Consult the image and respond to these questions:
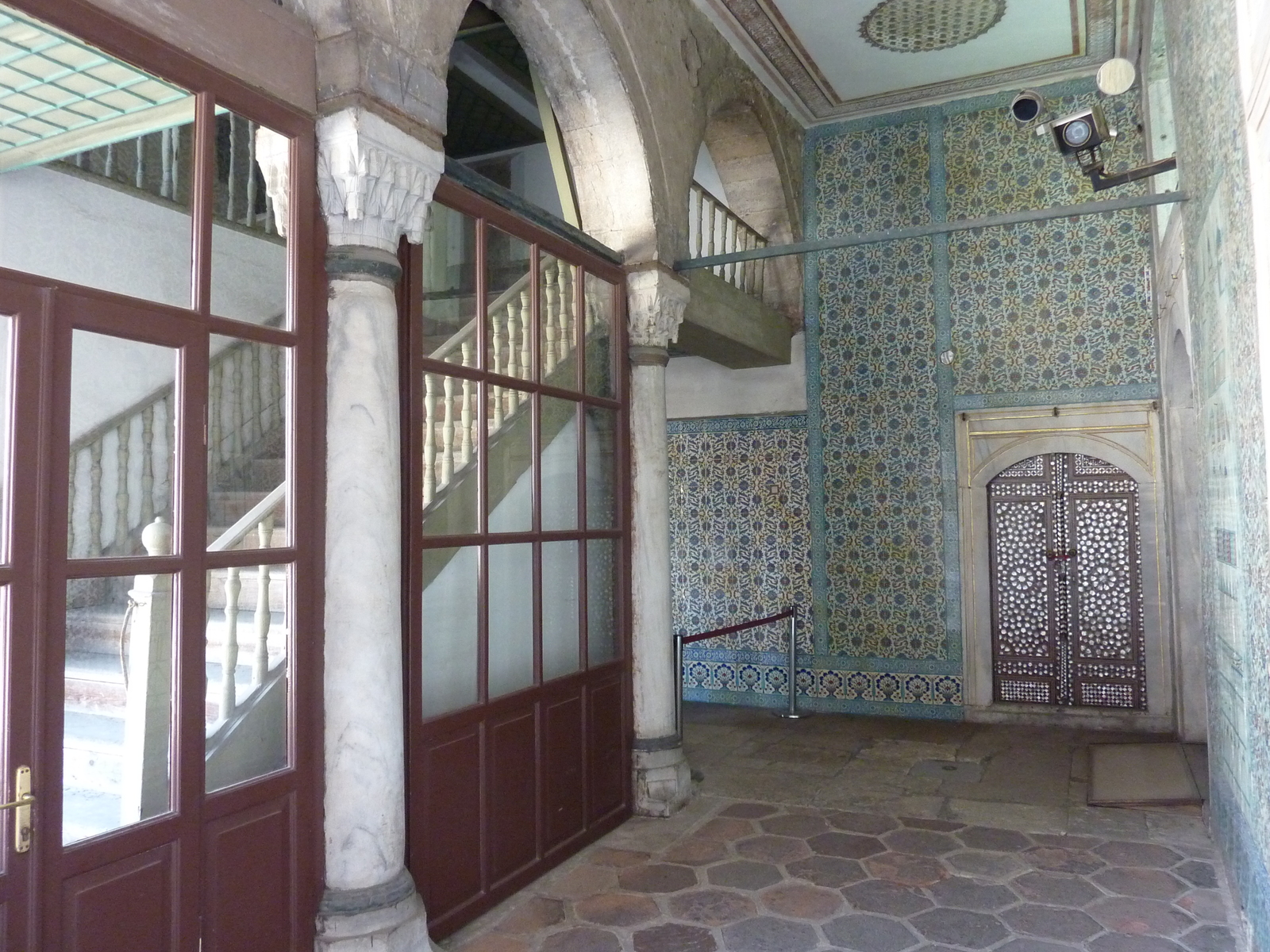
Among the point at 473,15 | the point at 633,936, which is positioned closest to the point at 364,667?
the point at 633,936

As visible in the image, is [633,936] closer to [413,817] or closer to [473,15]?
[413,817]

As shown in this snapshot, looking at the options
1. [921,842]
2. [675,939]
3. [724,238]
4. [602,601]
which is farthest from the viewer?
[724,238]

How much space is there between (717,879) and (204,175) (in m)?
3.41

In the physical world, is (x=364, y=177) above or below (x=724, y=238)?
below

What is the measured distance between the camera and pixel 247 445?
2.88 m

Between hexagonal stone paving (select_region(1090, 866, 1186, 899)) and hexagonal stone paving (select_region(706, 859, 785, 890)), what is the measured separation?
4.58 feet

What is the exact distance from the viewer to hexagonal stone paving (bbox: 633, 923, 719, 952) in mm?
3521

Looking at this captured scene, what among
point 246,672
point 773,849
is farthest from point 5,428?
point 773,849

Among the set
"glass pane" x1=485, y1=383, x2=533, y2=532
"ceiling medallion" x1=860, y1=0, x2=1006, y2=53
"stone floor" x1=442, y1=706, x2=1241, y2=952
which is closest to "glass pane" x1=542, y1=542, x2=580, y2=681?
"glass pane" x1=485, y1=383, x2=533, y2=532

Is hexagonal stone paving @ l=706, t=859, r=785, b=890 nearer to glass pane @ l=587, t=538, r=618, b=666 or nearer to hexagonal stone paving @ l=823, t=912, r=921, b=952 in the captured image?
hexagonal stone paving @ l=823, t=912, r=921, b=952

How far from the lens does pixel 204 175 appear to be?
279 cm

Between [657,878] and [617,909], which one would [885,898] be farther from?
[617,909]

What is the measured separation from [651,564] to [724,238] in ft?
9.71

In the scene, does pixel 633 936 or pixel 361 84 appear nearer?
pixel 361 84
